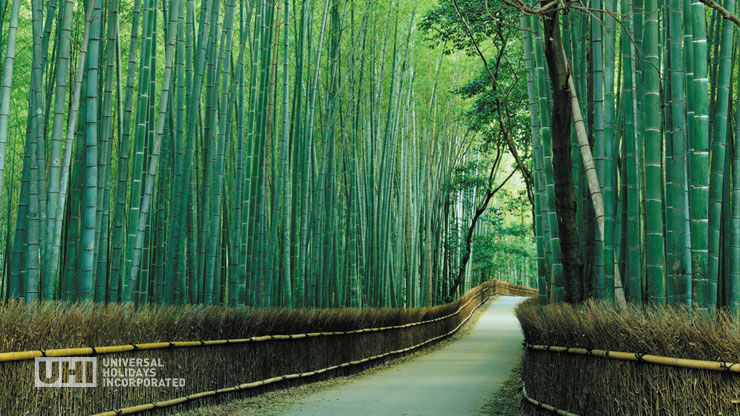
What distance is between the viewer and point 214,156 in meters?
4.92

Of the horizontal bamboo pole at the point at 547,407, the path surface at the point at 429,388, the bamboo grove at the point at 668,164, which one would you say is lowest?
the path surface at the point at 429,388

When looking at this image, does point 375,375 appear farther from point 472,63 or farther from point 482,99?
point 472,63

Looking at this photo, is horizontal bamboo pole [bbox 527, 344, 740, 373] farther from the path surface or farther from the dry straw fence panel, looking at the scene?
the dry straw fence panel

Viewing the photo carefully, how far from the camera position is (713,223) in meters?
3.31

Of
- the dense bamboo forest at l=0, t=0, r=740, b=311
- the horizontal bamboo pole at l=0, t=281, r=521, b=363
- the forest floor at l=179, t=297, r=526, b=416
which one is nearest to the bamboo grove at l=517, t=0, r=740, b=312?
the dense bamboo forest at l=0, t=0, r=740, b=311

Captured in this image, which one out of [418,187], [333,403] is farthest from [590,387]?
[418,187]

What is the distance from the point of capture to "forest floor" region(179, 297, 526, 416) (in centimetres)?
441

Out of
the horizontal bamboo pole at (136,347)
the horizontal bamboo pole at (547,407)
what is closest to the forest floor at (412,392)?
the horizontal bamboo pole at (547,407)

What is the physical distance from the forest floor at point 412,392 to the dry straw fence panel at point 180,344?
18 cm

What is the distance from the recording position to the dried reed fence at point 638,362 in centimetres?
233

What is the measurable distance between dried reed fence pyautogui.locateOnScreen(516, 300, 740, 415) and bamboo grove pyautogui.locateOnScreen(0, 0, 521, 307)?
7.77ft
